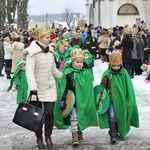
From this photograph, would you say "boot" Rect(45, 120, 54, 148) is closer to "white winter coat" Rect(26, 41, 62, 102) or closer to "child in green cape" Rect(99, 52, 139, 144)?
"white winter coat" Rect(26, 41, 62, 102)

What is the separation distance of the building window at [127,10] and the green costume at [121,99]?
38423 millimetres

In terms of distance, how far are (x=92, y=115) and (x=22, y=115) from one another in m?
1.25

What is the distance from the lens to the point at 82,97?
7.80 m

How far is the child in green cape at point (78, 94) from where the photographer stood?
7746 mm

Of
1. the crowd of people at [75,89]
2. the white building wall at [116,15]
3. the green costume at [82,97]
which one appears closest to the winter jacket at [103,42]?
the crowd of people at [75,89]

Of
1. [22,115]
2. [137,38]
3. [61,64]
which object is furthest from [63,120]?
[137,38]

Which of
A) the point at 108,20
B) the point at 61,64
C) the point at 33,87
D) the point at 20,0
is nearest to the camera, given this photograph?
the point at 33,87

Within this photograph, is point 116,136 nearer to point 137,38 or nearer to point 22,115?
point 22,115

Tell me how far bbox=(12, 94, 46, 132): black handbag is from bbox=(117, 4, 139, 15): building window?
39.4 m

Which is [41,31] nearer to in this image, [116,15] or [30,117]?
[30,117]

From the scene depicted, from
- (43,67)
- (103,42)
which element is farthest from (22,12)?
(43,67)

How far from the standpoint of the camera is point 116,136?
26.3ft

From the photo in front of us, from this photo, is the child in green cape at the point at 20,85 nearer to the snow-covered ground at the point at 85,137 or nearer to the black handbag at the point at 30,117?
the snow-covered ground at the point at 85,137

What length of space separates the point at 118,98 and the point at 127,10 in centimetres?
3889
